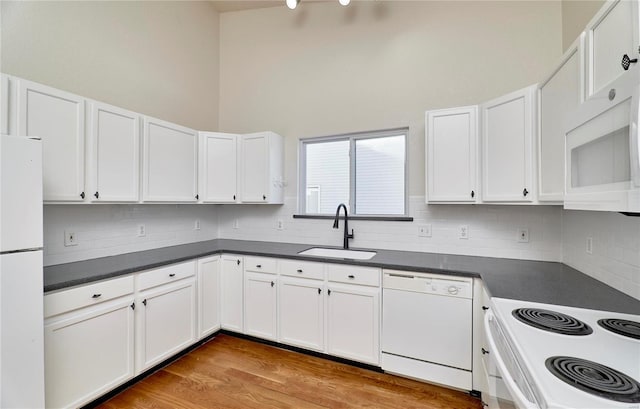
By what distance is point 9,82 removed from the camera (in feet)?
5.29

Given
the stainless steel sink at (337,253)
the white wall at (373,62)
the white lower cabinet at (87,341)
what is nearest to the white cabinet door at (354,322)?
the stainless steel sink at (337,253)

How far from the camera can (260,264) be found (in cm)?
263

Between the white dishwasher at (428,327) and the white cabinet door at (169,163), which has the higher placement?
the white cabinet door at (169,163)

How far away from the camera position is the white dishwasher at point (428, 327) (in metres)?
1.96

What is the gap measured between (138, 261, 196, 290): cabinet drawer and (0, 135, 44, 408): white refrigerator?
659mm

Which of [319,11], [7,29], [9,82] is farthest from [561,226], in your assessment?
[7,29]

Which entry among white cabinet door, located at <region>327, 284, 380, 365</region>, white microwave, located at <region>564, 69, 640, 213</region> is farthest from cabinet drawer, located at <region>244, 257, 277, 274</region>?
white microwave, located at <region>564, 69, 640, 213</region>

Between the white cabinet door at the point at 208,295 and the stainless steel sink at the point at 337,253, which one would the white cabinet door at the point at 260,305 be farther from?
the stainless steel sink at the point at 337,253

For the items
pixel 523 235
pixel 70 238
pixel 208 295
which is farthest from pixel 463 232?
pixel 70 238

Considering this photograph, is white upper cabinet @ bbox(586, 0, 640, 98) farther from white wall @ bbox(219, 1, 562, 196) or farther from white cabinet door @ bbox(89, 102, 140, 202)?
white cabinet door @ bbox(89, 102, 140, 202)

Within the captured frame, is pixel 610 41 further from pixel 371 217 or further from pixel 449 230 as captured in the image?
pixel 371 217

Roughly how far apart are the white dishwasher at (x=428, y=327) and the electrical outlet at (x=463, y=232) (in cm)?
68

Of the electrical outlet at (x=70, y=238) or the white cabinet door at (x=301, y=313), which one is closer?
the electrical outlet at (x=70, y=238)

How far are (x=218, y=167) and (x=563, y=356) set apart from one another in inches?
120
